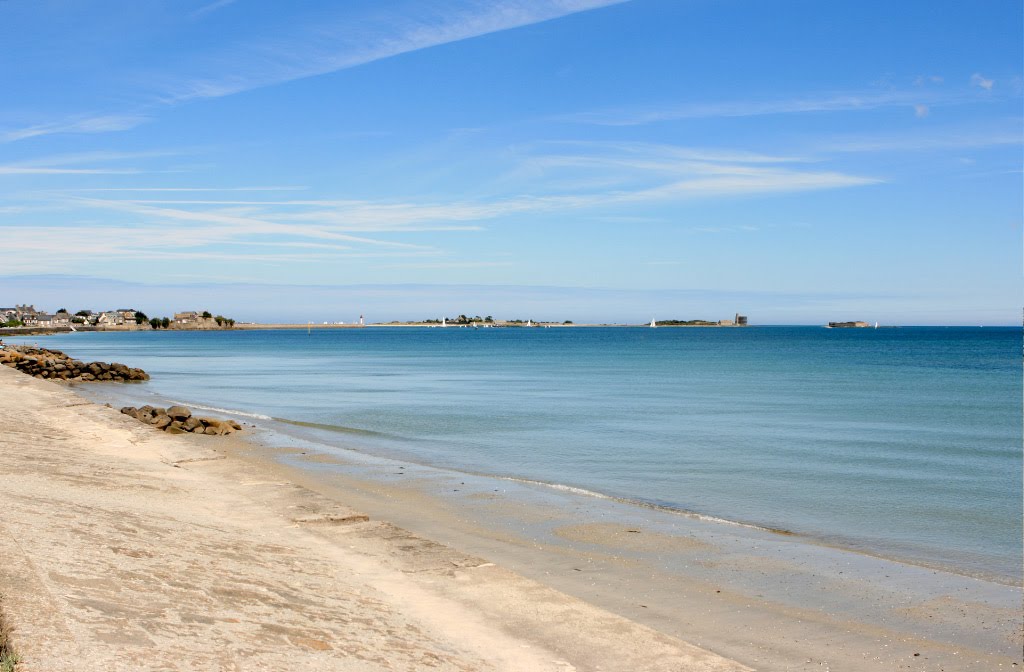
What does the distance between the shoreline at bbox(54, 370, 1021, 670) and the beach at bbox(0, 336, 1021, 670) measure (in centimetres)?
4

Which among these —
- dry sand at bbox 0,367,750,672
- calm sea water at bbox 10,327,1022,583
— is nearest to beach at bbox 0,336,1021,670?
dry sand at bbox 0,367,750,672

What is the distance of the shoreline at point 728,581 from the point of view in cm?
809

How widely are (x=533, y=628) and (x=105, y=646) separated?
3.79 m

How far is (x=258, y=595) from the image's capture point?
7.59 m

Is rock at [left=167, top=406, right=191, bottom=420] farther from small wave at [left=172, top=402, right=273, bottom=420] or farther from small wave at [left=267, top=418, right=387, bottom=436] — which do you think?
small wave at [left=172, top=402, right=273, bottom=420]

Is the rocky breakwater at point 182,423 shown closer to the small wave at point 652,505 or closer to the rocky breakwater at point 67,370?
the small wave at point 652,505

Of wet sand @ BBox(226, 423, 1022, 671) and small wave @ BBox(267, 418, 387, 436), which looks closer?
wet sand @ BBox(226, 423, 1022, 671)

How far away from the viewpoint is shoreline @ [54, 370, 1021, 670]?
8.09m

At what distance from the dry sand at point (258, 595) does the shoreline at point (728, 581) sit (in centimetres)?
93

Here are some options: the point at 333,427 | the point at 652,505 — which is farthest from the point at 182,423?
the point at 652,505

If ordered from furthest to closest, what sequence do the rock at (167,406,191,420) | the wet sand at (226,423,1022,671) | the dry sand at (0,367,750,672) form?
the rock at (167,406,191,420), the wet sand at (226,423,1022,671), the dry sand at (0,367,750,672)

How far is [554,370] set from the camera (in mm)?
61031

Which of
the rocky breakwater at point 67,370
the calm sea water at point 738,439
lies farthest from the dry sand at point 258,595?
the rocky breakwater at point 67,370

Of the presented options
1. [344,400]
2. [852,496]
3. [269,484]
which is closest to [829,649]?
[852,496]
